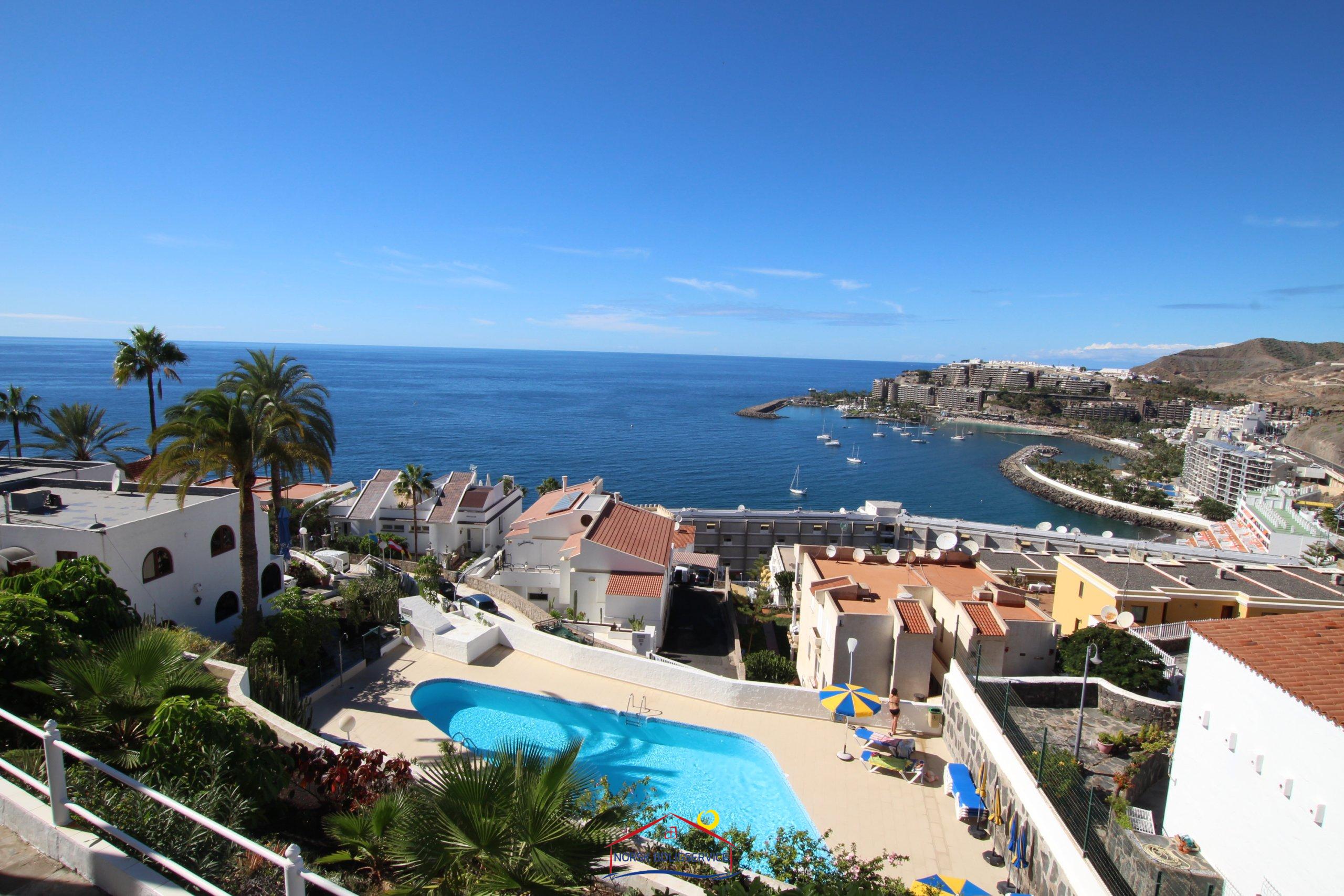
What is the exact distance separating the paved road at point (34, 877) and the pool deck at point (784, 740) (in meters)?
7.22

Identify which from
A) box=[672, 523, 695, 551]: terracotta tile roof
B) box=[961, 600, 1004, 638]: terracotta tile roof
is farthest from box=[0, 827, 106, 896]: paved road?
box=[672, 523, 695, 551]: terracotta tile roof

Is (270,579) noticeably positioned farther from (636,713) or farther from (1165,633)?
(1165,633)

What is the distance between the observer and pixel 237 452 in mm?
14617

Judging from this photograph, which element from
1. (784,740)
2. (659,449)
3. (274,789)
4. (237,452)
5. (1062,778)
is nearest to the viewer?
(274,789)

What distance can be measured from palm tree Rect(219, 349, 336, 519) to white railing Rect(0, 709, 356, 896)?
1203 centimetres

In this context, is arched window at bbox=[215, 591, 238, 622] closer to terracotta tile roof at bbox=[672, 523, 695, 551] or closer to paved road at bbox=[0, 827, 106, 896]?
paved road at bbox=[0, 827, 106, 896]

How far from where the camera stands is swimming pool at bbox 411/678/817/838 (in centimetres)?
1165

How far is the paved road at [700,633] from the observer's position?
2217 centimetres

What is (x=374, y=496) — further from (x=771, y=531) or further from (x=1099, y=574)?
(x=1099, y=574)

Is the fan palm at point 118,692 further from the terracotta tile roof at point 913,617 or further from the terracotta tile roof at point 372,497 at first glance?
the terracotta tile roof at point 372,497

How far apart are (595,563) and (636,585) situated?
5.69 feet

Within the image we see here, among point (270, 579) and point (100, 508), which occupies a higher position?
point (100, 508)

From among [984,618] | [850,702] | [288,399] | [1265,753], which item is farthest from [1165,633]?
[288,399]

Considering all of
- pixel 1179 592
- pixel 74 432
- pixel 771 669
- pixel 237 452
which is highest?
pixel 237 452
